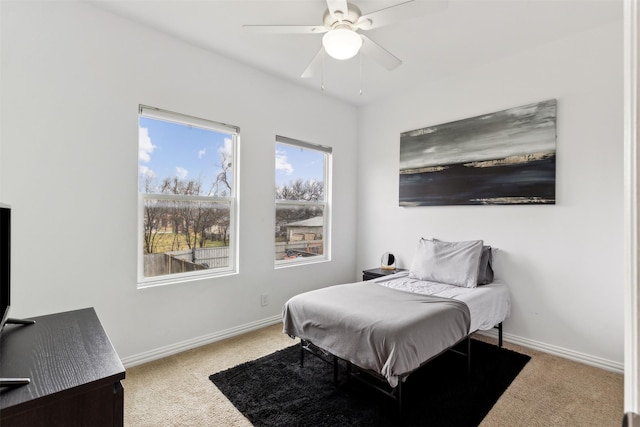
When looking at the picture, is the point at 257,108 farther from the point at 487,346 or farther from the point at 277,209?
the point at 487,346

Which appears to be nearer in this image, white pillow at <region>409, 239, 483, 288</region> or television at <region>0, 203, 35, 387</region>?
television at <region>0, 203, 35, 387</region>

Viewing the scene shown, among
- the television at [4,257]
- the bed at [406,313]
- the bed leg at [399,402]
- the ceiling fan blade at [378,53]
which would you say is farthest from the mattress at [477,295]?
the television at [4,257]

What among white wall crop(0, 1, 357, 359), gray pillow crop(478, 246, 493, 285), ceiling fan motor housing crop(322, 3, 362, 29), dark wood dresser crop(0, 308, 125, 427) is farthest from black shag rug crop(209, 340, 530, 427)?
ceiling fan motor housing crop(322, 3, 362, 29)

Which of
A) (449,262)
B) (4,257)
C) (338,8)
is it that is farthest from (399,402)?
(338,8)

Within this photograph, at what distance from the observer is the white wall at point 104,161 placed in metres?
2.03

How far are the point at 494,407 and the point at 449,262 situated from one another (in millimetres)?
1285

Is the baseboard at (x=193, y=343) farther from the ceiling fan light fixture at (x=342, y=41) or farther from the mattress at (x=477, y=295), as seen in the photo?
the ceiling fan light fixture at (x=342, y=41)

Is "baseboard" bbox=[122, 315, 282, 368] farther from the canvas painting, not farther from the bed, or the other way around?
the canvas painting

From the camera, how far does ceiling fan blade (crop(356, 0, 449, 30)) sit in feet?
5.42

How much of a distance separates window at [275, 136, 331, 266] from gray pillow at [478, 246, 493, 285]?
184cm

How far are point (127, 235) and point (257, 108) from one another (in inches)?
68.8

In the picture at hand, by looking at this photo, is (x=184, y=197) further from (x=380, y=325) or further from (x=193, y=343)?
(x=380, y=325)

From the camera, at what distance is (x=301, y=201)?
3.77m

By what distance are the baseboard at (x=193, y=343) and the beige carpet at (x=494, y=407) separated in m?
0.05
